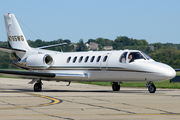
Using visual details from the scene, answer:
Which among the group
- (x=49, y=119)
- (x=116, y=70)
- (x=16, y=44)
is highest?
(x=16, y=44)

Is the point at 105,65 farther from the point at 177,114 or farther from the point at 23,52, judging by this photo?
the point at 177,114

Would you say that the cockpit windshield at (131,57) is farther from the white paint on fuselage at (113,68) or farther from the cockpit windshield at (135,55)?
the white paint on fuselage at (113,68)

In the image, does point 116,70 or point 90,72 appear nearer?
point 116,70

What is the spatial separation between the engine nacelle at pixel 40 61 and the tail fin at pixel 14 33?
A: 2102 mm

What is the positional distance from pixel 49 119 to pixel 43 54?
51.6 feet

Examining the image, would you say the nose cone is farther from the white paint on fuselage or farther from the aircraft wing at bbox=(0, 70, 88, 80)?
the aircraft wing at bbox=(0, 70, 88, 80)

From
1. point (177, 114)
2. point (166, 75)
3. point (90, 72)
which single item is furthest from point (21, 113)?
point (90, 72)

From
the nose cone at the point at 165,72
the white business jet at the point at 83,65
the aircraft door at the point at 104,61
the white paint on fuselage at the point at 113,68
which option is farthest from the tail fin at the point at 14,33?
the nose cone at the point at 165,72

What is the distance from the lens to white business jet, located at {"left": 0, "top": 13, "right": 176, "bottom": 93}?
19.8 meters

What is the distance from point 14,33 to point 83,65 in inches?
297

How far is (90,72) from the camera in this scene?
22172 millimetres

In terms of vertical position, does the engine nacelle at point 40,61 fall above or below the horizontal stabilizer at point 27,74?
above

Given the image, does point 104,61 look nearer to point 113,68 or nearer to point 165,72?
point 113,68

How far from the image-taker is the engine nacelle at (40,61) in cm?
2462
